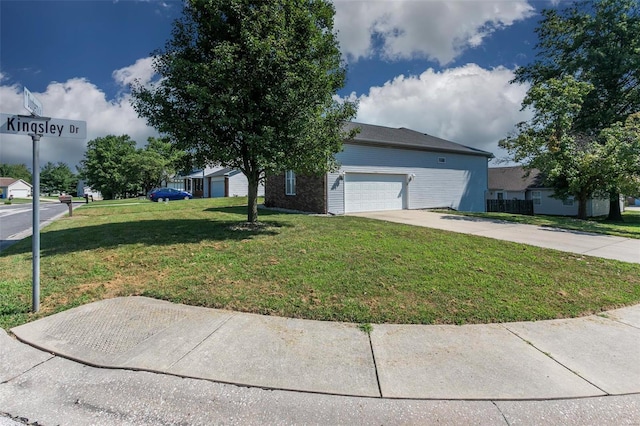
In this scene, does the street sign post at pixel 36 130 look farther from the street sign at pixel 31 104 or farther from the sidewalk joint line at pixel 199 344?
the sidewalk joint line at pixel 199 344

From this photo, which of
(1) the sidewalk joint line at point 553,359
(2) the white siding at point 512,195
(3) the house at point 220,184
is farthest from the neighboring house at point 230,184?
(1) the sidewalk joint line at point 553,359

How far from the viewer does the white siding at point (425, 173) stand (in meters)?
15.2

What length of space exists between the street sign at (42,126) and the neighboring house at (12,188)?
290 feet

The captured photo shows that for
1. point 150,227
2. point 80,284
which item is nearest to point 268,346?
point 80,284

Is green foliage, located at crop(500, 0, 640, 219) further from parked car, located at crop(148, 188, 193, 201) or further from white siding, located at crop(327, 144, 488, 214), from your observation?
parked car, located at crop(148, 188, 193, 201)

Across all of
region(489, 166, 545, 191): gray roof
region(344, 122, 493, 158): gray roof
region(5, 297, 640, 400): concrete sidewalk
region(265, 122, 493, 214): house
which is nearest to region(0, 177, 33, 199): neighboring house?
region(265, 122, 493, 214): house

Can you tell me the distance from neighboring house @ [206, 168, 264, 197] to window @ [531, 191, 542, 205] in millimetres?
26760

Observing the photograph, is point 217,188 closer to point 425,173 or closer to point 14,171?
point 425,173

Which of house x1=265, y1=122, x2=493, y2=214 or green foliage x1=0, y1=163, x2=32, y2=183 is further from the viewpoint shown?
green foliage x1=0, y1=163, x2=32, y2=183

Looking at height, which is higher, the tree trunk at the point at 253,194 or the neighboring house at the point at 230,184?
the neighboring house at the point at 230,184

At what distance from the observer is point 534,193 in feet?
106

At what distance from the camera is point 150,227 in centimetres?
1077

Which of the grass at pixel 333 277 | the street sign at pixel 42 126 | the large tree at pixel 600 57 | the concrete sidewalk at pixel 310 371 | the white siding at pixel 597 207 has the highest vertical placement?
the large tree at pixel 600 57

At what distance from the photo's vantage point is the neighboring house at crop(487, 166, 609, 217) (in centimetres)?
2934
